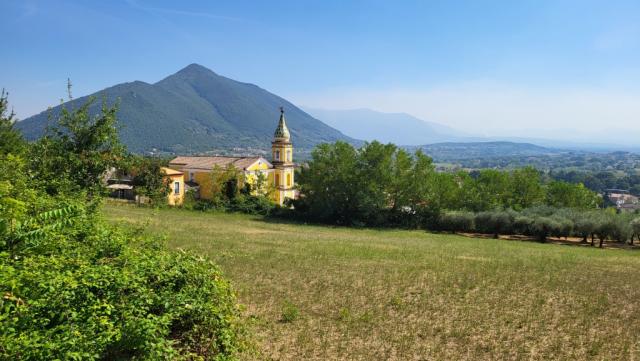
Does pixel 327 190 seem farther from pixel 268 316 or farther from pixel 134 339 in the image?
pixel 134 339

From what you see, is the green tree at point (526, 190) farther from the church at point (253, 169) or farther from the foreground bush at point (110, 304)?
the foreground bush at point (110, 304)

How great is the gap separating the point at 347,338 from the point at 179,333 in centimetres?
448

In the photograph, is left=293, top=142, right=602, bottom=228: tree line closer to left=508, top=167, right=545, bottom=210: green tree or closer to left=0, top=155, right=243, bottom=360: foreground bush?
left=508, top=167, right=545, bottom=210: green tree

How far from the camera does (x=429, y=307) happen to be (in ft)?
43.7

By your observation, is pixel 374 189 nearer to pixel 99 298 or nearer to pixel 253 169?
pixel 253 169

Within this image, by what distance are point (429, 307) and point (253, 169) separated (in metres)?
53.3

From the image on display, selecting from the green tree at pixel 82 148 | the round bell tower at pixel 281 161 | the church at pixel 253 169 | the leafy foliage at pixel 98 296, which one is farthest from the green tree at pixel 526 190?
the leafy foliage at pixel 98 296

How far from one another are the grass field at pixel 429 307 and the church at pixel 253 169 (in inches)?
1629

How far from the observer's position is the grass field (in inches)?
404

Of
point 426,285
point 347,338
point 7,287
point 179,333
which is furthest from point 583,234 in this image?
point 7,287

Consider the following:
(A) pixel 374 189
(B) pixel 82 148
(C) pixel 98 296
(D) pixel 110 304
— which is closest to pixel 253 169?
(A) pixel 374 189

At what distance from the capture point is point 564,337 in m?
11.2

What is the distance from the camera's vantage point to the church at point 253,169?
6369cm

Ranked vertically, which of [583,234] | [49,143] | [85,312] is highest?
[49,143]
